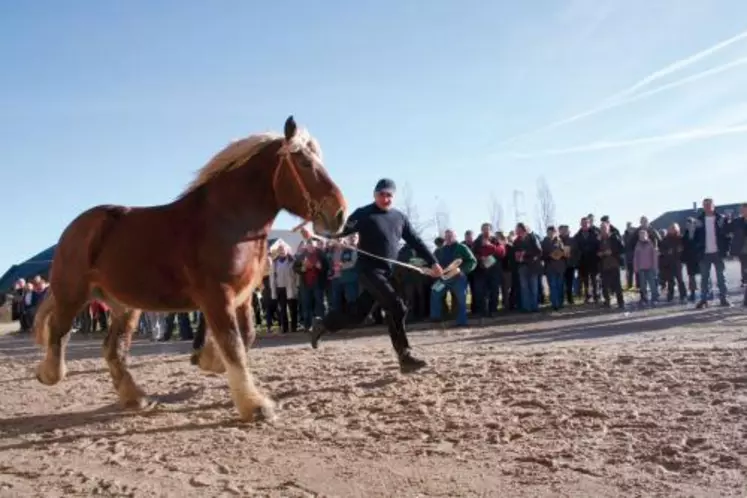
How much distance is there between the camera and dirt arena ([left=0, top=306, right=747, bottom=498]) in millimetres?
3914

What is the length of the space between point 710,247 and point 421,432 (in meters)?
10.2

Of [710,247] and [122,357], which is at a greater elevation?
[710,247]

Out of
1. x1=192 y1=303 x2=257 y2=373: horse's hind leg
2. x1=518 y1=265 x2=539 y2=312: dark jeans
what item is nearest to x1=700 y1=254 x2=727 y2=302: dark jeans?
x1=518 y1=265 x2=539 y2=312: dark jeans

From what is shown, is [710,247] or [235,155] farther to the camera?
[710,247]

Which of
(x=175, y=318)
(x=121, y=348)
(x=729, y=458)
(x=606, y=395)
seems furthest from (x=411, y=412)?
(x=175, y=318)

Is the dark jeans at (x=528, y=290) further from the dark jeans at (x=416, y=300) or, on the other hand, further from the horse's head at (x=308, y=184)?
the horse's head at (x=308, y=184)

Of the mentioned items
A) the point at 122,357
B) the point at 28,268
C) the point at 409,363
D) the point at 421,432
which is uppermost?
the point at 28,268

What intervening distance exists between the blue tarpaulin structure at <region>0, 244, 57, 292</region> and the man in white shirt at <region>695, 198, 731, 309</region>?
3555 cm

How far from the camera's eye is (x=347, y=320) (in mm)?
7754

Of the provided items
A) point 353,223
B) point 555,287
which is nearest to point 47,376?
point 353,223

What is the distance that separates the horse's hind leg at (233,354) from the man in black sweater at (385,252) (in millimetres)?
1613

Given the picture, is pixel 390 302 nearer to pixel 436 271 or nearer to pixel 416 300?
pixel 436 271

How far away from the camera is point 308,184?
577 centimetres

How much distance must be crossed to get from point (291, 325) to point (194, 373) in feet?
25.6
